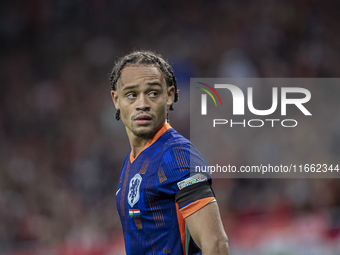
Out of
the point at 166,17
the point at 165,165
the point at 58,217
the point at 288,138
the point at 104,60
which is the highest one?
the point at 166,17

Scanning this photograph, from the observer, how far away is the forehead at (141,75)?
7.22ft

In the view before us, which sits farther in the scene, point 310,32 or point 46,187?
point 310,32

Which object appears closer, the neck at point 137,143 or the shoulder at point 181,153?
the shoulder at point 181,153

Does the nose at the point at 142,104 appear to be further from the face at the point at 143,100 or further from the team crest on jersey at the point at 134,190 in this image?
the team crest on jersey at the point at 134,190

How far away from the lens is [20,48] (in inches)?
316

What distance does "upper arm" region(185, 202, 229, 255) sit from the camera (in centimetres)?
170

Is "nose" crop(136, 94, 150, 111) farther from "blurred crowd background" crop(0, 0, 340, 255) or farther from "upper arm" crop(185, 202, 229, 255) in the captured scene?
"blurred crowd background" crop(0, 0, 340, 255)

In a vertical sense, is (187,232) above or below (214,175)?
below

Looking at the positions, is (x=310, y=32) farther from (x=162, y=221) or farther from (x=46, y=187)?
(x=162, y=221)

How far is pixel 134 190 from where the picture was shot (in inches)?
80.2

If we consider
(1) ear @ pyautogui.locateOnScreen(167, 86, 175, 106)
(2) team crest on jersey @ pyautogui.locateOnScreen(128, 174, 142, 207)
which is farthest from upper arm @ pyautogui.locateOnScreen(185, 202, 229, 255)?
(1) ear @ pyautogui.locateOnScreen(167, 86, 175, 106)

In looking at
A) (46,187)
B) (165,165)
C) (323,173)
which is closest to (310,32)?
(323,173)

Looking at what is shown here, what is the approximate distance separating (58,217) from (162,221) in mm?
5197

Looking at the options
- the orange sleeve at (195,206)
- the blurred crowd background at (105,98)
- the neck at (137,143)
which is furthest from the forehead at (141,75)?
the blurred crowd background at (105,98)
